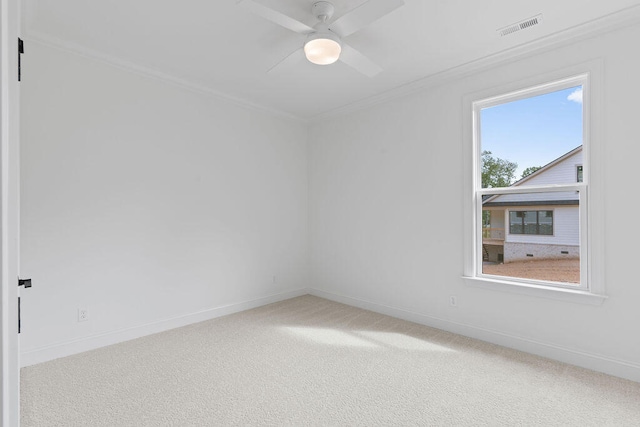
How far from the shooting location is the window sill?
261 centimetres

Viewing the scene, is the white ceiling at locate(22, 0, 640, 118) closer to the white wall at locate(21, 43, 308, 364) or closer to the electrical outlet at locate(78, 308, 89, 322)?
the white wall at locate(21, 43, 308, 364)

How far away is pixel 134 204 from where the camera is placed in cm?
326

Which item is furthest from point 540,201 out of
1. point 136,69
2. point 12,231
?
point 136,69

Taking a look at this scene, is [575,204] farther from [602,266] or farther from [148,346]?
[148,346]

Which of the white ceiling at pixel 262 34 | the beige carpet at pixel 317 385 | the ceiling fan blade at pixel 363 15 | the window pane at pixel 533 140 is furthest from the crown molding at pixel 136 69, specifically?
the window pane at pixel 533 140

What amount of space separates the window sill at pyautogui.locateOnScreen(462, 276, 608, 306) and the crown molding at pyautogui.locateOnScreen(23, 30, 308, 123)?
3.31 m

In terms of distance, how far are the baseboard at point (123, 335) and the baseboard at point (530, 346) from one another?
1711mm

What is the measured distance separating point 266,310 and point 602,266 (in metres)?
3.43

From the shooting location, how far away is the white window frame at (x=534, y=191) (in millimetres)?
2605

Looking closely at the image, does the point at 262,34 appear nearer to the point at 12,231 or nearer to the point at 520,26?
the point at 520,26

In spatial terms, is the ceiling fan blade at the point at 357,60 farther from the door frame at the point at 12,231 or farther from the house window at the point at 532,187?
the door frame at the point at 12,231

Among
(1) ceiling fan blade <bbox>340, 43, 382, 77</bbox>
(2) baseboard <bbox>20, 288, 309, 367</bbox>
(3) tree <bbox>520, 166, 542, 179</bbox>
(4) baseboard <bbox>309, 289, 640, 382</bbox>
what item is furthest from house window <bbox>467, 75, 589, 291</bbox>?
(2) baseboard <bbox>20, 288, 309, 367</bbox>

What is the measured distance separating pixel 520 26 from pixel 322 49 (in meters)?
1.62

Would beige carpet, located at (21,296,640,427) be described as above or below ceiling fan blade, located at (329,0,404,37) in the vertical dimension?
below
